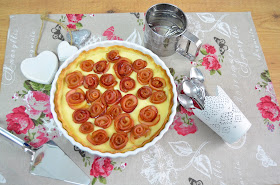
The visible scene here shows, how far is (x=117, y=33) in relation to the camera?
4.84 ft

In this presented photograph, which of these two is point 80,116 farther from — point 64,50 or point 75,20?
point 75,20

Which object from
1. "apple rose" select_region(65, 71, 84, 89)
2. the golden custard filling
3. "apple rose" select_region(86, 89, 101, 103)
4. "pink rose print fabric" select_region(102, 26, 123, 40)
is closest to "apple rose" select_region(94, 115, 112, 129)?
the golden custard filling

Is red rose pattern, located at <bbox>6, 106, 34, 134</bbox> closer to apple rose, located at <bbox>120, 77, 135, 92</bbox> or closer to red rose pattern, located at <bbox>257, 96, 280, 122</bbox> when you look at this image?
apple rose, located at <bbox>120, 77, 135, 92</bbox>

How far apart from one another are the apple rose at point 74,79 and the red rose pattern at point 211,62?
2.28 ft

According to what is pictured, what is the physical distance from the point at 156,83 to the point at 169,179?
0.46 metres

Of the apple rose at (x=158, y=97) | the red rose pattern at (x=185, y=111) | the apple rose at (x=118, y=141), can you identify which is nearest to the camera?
the apple rose at (x=118, y=141)

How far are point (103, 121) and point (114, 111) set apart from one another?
0.07 meters

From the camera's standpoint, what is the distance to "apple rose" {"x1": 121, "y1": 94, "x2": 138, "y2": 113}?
115cm

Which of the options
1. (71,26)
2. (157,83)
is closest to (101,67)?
(157,83)

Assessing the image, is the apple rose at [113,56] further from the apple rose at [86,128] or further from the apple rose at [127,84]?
the apple rose at [86,128]

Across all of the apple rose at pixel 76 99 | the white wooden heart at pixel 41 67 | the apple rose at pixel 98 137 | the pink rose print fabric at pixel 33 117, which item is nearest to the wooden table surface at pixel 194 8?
the white wooden heart at pixel 41 67

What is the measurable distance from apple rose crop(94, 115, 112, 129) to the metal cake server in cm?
21

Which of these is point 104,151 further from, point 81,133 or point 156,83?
point 156,83

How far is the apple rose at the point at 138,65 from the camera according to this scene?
1245mm
